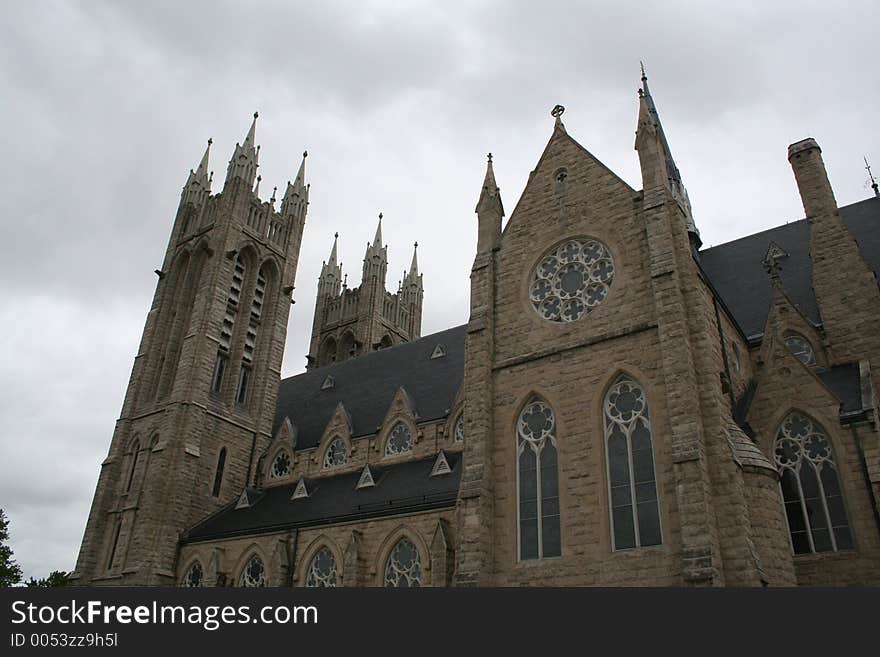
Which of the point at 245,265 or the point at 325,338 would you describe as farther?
the point at 325,338

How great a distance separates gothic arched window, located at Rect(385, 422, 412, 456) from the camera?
2473 cm

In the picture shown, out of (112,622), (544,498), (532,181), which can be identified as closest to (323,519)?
(544,498)

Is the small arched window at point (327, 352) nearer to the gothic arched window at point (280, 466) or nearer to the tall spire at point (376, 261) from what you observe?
the tall spire at point (376, 261)

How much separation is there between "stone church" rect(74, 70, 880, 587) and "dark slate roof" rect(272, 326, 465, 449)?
18 cm

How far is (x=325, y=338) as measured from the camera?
1779 inches

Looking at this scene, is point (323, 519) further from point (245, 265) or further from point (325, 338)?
point (325, 338)

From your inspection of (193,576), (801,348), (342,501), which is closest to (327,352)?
(193,576)

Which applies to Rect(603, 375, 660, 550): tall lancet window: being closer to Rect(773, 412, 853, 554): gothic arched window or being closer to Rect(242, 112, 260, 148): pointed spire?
Rect(773, 412, 853, 554): gothic arched window

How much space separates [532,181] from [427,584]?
11.0m

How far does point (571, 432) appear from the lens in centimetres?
1449

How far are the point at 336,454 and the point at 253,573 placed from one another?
5.37 meters

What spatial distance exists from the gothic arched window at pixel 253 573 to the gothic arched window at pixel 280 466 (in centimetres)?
543

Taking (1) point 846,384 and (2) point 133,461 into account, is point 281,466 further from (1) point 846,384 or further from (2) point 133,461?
(1) point 846,384

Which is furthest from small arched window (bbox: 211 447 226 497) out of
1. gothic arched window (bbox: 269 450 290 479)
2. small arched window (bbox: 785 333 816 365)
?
small arched window (bbox: 785 333 816 365)
